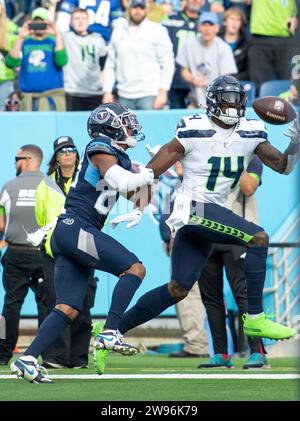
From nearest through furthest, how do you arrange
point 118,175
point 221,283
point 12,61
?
point 118,175, point 221,283, point 12,61

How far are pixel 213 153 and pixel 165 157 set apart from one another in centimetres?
33

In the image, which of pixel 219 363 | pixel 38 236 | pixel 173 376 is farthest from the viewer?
pixel 219 363

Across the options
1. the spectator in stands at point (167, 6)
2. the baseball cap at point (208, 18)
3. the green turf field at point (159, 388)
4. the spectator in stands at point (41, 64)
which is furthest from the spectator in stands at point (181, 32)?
the green turf field at point (159, 388)

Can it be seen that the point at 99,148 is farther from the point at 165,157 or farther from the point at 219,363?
the point at 219,363

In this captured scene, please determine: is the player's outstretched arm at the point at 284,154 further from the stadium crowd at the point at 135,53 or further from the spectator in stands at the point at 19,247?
the stadium crowd at the point at 135,53

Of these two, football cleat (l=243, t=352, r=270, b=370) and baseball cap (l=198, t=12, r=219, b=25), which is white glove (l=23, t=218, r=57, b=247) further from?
baseball cap (l=198, t=12, r=219, b=25)

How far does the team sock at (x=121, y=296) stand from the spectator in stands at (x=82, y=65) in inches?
216

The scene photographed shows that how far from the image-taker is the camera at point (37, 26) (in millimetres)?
12070

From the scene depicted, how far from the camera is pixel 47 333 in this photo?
694cm

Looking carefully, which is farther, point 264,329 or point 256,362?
point 256,362

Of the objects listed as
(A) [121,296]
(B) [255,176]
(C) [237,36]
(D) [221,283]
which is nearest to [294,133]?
(B) [255,176]

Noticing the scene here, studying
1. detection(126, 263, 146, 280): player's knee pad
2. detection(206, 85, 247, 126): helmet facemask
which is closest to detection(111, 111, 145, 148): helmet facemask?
detection(206, 85, 247, 126): helmet facemask

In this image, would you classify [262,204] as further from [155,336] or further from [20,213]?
[20,213]

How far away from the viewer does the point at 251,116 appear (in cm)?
1100
